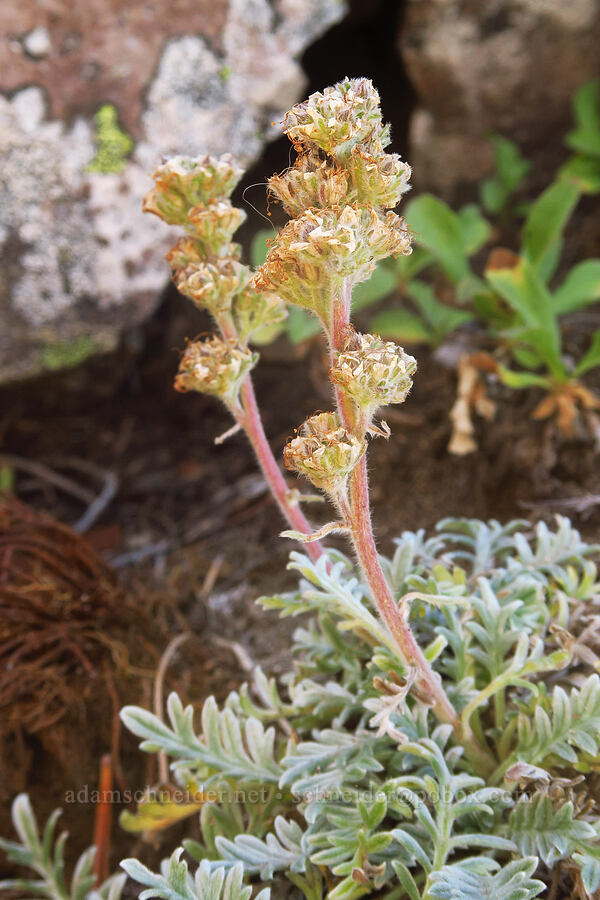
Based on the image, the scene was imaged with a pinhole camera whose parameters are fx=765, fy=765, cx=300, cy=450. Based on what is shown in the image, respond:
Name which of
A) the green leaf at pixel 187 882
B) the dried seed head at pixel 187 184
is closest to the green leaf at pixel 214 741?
the green leaf at pixel 187 882

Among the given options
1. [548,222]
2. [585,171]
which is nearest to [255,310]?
[548,222]

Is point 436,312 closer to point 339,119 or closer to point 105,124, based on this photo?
point 105,124

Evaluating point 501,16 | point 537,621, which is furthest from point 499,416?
point 501,16

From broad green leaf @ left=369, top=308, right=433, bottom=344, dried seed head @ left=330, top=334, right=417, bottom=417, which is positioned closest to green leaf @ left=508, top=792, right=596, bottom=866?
dried seed head @ left=330, top=334, right=417, bottom=417

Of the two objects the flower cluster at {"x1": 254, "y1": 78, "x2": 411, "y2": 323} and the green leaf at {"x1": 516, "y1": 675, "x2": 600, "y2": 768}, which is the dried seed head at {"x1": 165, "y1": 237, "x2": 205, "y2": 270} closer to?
the flower cluster at {"x1": 254, "y1": 78, "x2": 411, "y2": 323}

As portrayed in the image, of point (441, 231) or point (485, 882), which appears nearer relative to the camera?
point (485, 882)

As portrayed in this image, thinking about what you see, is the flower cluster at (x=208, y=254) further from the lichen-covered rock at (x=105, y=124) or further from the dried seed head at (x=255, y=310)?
the lichen-covered rock at (x=105, y=124)
